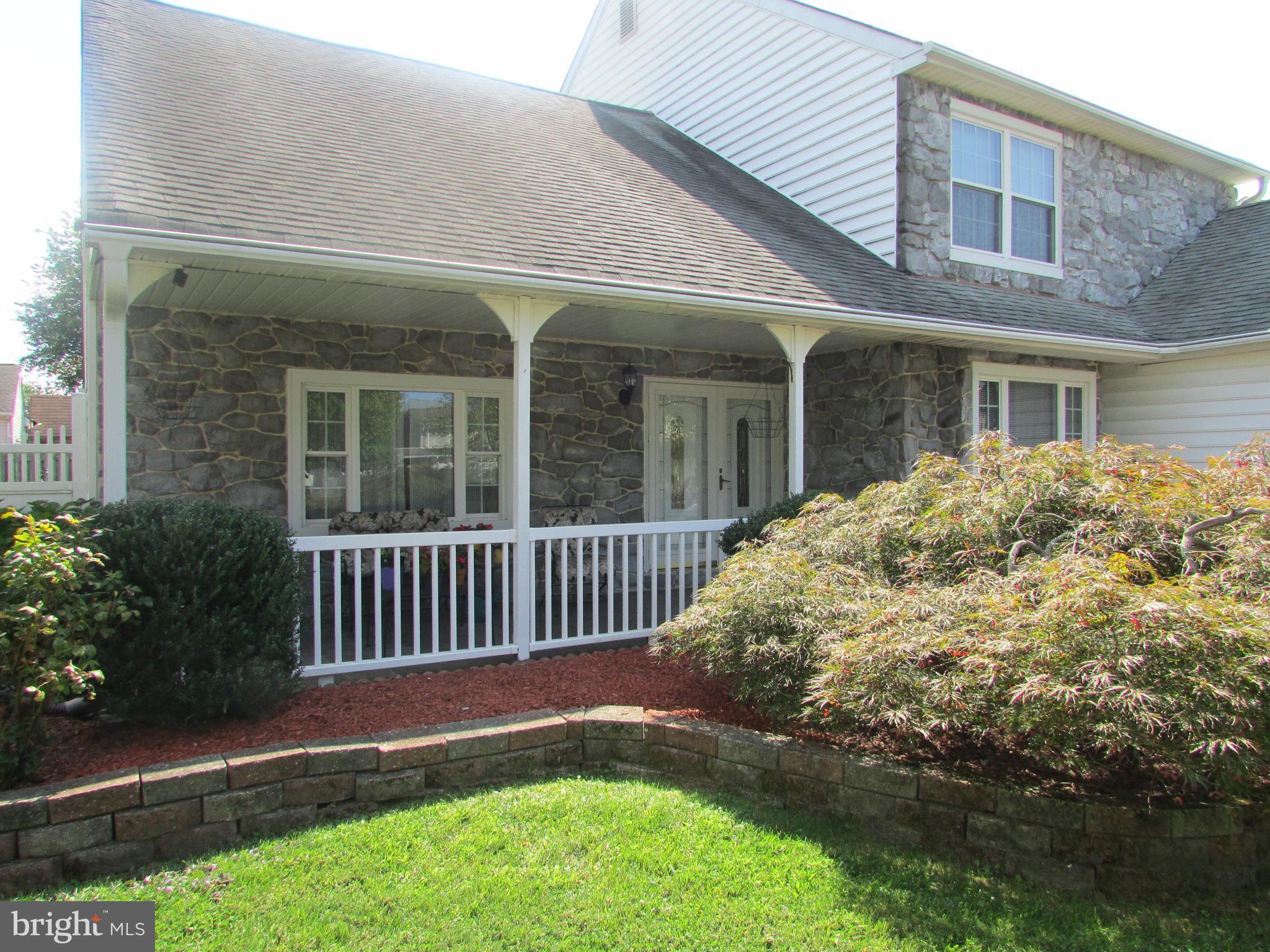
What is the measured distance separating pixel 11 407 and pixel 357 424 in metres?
31.6

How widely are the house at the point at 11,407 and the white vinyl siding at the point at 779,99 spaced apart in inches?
1150

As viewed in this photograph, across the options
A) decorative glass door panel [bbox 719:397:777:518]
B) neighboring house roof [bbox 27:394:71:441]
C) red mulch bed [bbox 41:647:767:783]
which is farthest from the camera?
neighboring house roof [bbox 27:394:71:441]

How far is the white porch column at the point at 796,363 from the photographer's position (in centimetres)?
694

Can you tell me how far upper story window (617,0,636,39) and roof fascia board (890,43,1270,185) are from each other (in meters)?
5.76

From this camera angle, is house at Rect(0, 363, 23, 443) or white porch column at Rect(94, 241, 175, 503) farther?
house at Rect(0, 363, 23, 443)

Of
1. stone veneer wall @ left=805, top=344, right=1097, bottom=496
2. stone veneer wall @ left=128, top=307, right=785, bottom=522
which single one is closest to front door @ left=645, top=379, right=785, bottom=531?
stone veneer wall @ left=128, top=307, right=785, bottom=522

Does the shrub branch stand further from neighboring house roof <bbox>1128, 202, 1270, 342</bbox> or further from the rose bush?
→ neighboring house roof <bbox>1128, 202, 1270, 342</bbox>

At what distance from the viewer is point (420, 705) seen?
15.3 feet

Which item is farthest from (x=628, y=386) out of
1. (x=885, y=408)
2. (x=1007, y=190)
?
(x=1007, y=190)

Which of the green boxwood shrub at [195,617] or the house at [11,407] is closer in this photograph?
the green boxwood shrub at [195,617]

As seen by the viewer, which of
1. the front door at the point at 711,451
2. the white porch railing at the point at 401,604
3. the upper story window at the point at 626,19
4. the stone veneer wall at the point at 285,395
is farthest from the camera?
the upper story window at the point at 626,19

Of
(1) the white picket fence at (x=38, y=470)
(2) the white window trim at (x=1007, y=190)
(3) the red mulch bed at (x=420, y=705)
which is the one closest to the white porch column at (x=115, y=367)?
(3) the red mulch bed at (x=420, y=705)

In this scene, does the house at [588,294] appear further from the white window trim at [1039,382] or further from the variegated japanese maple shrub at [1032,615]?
the variegated japanese maple shrub at [1032,615]

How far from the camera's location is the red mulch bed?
12.4ft
